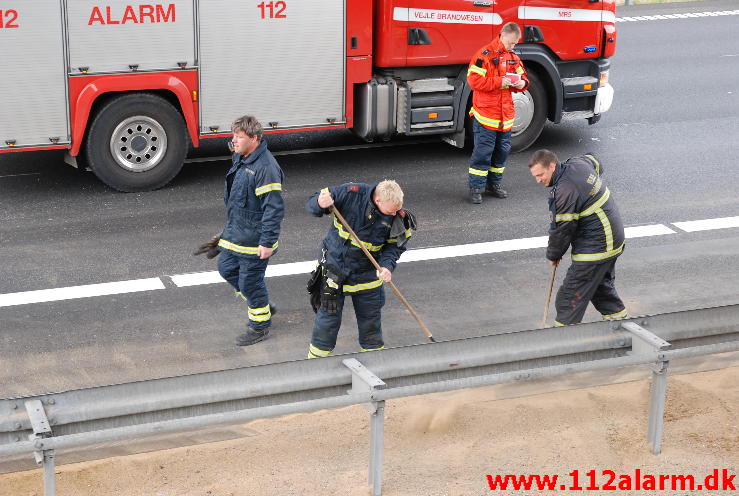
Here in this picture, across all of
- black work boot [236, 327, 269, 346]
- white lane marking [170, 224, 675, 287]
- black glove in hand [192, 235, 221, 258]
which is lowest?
black work boot [236, 327, 269, 346]

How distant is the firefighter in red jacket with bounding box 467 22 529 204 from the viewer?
11.8 metres

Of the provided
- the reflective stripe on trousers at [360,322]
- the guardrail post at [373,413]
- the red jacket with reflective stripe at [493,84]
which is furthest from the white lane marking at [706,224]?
the guardrail post at [373,413]

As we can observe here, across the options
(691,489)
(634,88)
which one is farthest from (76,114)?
(634,88)

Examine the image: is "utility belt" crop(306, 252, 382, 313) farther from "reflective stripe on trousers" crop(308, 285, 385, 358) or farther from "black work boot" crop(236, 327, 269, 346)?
"black work boot" crop(236, 327, 269, 346)

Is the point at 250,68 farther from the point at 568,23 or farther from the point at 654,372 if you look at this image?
the point at 654,372

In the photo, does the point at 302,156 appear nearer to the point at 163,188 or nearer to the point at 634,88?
the point at 163,188

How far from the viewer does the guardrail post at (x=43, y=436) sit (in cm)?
565

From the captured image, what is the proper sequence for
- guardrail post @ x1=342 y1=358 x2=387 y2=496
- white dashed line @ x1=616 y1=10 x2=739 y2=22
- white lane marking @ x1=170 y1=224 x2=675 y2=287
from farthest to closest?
white dashed line @ x1=616 y1=10 x2=739 y2=22 < white lane marking @ x1=170 y1=224 x2=675 y2=287 < guardrail post @ x1=342 y1=358 x2=387 y2=496

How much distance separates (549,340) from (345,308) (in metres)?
3.02

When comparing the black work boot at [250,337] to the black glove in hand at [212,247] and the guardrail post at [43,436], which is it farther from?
the guardrail post at [43,436]

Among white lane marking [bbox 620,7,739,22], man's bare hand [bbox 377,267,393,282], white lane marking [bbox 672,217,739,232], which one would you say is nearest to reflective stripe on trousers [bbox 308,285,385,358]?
man's bare hand [bbox 377,267,393,282]

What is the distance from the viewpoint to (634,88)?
1689 centimetres

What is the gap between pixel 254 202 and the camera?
868cm

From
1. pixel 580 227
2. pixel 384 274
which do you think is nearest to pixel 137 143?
pixel 384 274
